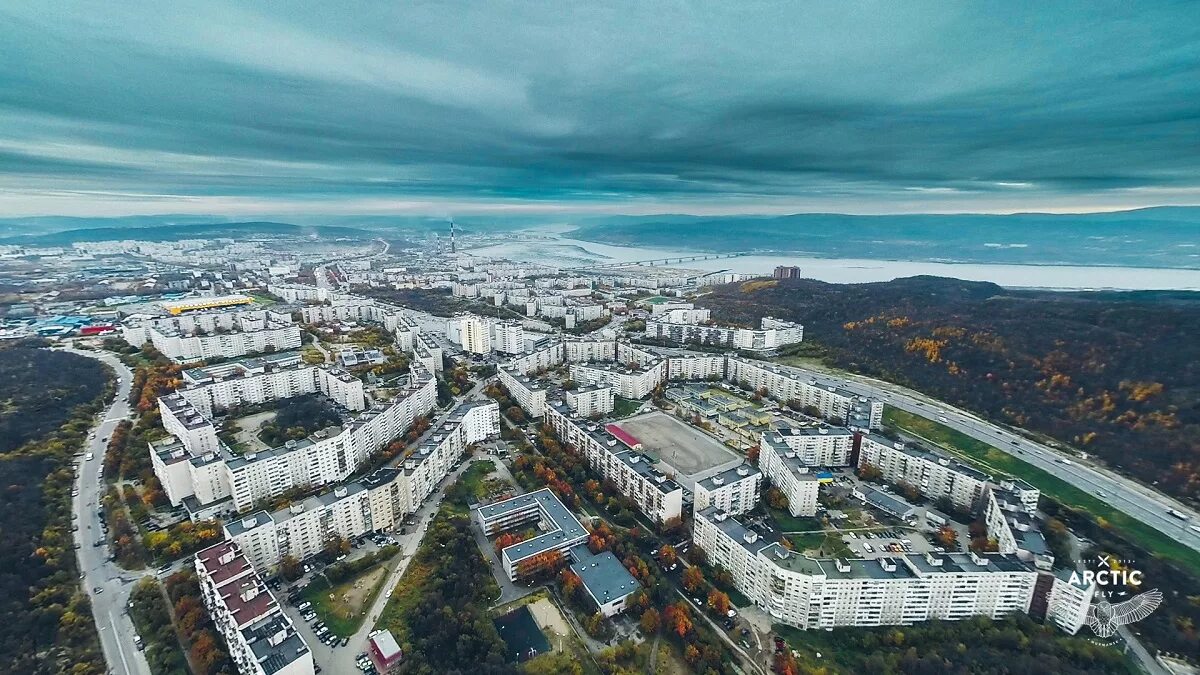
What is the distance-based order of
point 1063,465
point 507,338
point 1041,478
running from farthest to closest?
point 507,338
point 1063,465
point 1041,478

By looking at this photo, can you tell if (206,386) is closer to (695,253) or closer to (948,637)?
(948,637)

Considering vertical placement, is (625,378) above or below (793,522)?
above

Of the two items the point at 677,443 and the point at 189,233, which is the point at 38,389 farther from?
the point at 189,233

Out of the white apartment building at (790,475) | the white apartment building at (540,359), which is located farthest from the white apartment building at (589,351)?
the white apartment building at (790,475)


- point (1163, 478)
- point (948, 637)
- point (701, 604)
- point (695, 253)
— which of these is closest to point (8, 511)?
point (701, 604)

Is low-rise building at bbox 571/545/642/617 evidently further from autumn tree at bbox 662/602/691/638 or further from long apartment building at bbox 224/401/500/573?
long apartment building at bbox 224/401/500/573

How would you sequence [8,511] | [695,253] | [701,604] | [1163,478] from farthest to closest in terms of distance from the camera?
[695,253] < [1163,478] < [8,511] < [701,604]

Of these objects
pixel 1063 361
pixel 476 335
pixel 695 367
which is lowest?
pixel 695 367

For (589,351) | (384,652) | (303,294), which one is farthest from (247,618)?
(303,294)
